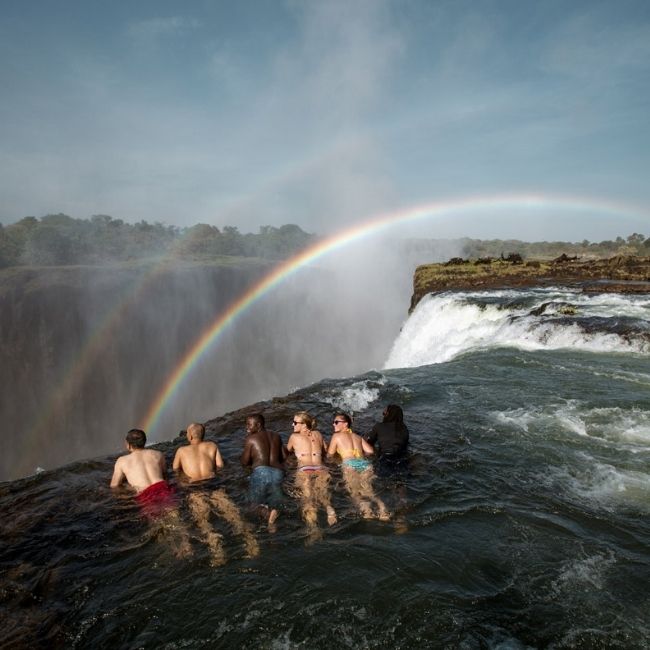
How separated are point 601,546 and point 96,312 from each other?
132ft

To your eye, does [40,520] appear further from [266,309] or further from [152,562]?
[266,309]

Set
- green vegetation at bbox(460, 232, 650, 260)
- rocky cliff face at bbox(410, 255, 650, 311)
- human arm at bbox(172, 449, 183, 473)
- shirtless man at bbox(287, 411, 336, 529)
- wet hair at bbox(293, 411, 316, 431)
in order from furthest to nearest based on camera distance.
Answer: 1. green vegetation at bbox(460, 232, 650, 260)
2. rocky cliff face at bbox(410, 255, 650, 311)
3. wet hair at bbox(293, 411, 316, 431)
4. human arm at bbox(172, 449, 183, 473)
5. shirtless man at bbox(287, 411, 336, 529)

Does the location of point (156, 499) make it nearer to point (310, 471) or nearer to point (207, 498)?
point (207, 498)

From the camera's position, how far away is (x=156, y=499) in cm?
577

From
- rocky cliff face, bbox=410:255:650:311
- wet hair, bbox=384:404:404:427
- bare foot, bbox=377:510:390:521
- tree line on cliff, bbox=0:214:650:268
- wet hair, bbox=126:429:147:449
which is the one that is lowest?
bare foot, bbox=377:510:390:521

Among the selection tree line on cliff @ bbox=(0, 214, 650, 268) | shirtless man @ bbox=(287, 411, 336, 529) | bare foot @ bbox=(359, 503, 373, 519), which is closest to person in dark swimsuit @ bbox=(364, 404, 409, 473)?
shirtless man @ bbox=(287, 411, 336, 529)

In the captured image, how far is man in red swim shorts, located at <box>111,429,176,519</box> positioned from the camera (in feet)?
18.7

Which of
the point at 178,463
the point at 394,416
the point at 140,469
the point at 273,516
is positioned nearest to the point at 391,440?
the point at 394,416

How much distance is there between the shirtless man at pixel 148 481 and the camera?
214 inches

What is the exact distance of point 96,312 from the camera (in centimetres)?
3741

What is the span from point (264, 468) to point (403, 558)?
2.40m

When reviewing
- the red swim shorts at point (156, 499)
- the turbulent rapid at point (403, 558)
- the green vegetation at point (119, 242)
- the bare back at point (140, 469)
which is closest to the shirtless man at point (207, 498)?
the turbulent rapid at point (403, 558)

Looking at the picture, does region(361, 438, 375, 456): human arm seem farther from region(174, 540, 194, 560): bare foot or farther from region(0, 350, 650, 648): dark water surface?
region(174, 540, 194, 560): bare foot

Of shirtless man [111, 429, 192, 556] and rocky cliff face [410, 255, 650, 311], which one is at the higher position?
rocky cliff face [410, 255, 650, 311]
